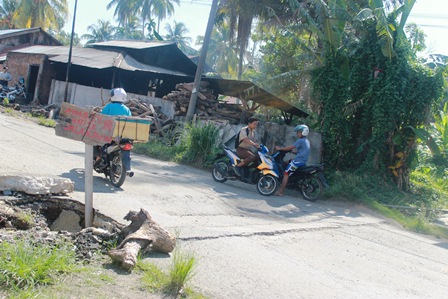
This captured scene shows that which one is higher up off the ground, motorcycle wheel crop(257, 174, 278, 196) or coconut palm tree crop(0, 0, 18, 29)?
coconut palm tree crop(0, 0, 18, 29)

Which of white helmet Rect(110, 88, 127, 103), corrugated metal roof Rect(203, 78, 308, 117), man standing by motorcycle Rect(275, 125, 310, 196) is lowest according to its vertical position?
man standing by motorcycle Rect(275, 125, 310, 196)

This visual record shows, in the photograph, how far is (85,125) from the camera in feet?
16.2

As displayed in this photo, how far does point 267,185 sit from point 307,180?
1.02m

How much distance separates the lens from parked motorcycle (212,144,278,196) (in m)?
9.91

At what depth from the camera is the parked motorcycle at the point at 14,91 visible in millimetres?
21359

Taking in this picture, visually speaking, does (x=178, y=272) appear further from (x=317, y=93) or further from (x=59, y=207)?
(x=317, y=93)

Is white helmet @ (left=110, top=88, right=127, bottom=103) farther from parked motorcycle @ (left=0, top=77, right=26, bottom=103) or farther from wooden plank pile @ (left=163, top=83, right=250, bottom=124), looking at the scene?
parked motorcycle @ (left=0, top=77, right=26, bottom=103)

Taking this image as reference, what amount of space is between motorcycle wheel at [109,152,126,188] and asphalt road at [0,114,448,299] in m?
0.17

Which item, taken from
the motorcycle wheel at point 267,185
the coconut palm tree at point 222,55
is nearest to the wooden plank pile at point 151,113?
the motorcycle wheel at point 267,185

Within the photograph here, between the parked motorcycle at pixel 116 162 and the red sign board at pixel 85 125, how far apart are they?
2570 mm

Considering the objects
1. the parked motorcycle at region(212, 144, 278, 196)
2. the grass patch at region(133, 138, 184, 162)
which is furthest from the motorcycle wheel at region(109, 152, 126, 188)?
the grass patch at region(133, 138, 184, 162)

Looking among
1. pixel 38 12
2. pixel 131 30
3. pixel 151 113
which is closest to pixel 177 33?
pixel 131 30

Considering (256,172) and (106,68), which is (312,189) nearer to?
(256,172)

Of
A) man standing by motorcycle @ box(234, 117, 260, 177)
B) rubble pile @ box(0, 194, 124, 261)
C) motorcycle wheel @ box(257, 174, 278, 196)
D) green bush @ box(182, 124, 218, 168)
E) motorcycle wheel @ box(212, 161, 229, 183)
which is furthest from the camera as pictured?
green bush @ box(182, 124, 218, 168)
